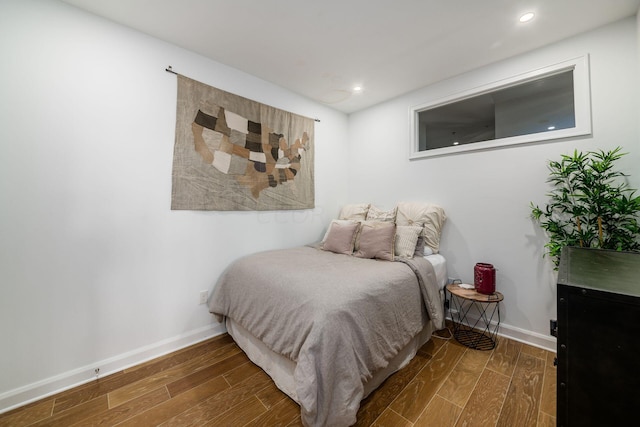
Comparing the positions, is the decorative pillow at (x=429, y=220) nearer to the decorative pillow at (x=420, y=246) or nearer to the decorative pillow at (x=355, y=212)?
the decorative pillow at (x=420, y=246)

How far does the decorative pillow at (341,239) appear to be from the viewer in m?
2.48

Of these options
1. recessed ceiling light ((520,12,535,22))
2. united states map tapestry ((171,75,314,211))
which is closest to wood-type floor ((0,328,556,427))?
united states map tapestry ((171,75,314,211))

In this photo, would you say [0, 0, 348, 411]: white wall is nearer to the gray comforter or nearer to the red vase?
the gray comforter

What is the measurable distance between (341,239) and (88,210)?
205cm

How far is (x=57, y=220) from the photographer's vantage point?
1608 mm

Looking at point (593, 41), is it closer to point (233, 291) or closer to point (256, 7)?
point (256, 7)

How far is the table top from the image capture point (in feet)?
6.55

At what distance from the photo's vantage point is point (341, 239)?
253cm

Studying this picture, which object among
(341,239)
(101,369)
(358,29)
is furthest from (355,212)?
(101,369)

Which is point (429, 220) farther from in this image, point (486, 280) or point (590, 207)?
point (590, 207)

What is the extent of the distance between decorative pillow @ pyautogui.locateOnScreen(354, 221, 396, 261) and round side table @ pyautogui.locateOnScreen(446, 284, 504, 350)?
69 cm

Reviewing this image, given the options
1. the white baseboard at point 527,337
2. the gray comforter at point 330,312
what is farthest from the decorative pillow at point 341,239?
the white baseboard at point 527,337

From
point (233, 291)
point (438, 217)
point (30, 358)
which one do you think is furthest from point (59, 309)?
point (438, 217)

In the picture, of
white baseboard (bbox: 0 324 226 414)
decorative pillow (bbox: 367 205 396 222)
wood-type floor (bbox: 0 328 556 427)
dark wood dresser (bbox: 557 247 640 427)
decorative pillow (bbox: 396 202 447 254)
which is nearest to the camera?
dark wood dresser (bbox: 557 247 640 427)
